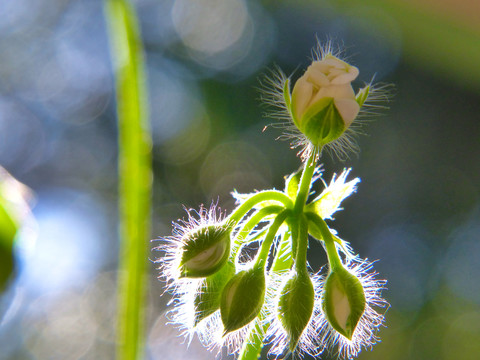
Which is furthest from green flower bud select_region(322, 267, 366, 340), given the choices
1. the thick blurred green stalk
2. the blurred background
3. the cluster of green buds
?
the blurred background

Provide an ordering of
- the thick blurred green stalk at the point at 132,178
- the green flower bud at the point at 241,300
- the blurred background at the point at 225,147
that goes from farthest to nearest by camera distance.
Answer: the blurred background at the point at 225,147 → the green flower bud at the point at 241,300 → the thick blurred green stalk at the point at 132,178

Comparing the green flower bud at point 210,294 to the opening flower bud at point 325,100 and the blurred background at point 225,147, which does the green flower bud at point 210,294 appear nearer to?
the opening flower bud at point 325,100

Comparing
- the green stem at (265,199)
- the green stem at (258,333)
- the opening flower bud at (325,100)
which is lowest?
the green stem at (258,333)

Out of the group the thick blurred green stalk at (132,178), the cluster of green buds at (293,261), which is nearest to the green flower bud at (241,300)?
the cluster of green buds at (293,261)

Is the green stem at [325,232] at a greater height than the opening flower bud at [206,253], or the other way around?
the green stem at [325,232]

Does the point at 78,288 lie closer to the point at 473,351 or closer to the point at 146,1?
the point at 146,1

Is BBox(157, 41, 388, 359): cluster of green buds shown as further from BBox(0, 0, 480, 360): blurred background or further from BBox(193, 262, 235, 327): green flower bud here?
BBox(0, 0, 480, 360): blurred background

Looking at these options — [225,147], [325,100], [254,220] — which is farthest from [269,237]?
[225,147]
